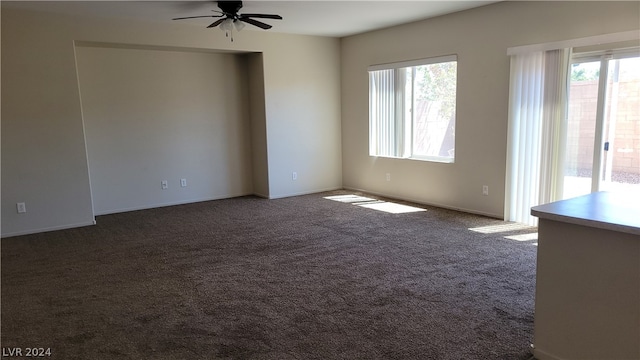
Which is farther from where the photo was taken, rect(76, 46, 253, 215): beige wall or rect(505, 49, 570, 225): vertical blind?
rect(76, 46, 253, 215): beige wall

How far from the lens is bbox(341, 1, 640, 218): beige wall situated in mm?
4469

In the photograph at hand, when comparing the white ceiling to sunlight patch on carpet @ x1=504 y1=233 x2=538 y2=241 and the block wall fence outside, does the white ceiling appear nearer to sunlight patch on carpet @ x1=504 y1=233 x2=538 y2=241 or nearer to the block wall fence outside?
the block wall fence outside

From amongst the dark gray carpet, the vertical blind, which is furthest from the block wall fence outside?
the dark gray carpet

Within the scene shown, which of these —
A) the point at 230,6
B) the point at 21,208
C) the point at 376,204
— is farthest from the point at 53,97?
the point at 376,204

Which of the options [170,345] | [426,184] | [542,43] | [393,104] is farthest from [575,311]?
[393,104]

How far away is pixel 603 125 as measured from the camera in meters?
4.32

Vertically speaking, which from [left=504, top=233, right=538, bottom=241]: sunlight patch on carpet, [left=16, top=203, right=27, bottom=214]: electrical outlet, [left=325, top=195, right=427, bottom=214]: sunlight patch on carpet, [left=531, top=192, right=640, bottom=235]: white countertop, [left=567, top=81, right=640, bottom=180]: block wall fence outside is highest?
[left=567, top=81, right=640, bottom=180]: block wall fence outside

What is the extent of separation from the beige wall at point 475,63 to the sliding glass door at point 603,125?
0.38 m

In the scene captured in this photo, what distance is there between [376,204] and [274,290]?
3280 millimetres

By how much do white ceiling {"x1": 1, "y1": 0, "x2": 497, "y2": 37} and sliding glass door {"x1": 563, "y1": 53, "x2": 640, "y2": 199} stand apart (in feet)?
4.88

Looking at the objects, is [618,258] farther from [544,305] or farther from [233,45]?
[233,45]

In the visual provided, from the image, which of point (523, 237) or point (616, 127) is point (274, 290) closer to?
point (523, 237)

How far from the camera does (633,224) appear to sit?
1960 millimetres

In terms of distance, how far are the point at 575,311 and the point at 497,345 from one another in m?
0.51
